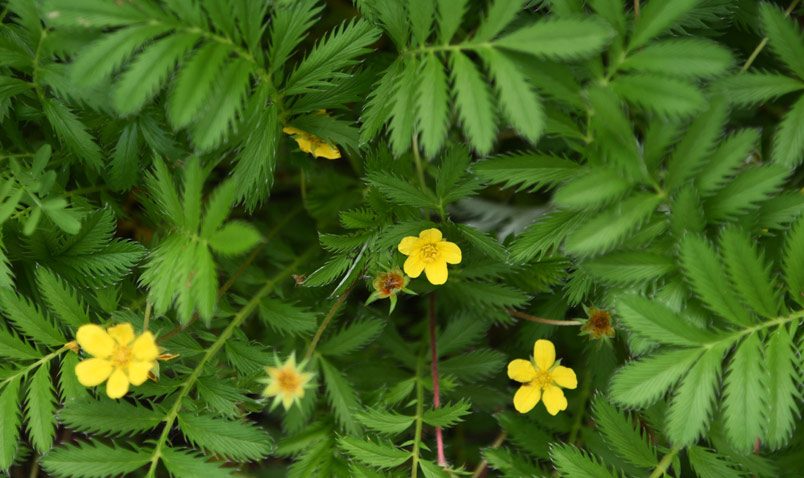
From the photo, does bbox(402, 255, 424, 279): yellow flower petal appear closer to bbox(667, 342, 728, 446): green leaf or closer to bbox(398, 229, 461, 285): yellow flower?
bbox(398, 229, 461, 285): yellow flower

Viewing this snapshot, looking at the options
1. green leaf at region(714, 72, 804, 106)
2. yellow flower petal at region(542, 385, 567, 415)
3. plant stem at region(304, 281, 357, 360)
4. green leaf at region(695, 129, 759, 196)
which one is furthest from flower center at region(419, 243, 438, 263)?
green leaf at region(714, 72, 804, 106)

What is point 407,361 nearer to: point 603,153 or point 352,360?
point 352,360

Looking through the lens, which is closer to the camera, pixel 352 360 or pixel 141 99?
pixel 141 99

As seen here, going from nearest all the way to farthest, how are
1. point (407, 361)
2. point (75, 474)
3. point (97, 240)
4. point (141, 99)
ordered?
point (141, 99), point (75, 474), point (97, 240), point (407, 361)

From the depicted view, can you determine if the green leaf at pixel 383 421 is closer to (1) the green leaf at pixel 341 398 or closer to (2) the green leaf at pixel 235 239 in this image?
Result: (1) the green leaf at pixel 341 398

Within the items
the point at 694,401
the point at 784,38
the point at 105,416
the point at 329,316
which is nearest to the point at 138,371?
the point at 105,416

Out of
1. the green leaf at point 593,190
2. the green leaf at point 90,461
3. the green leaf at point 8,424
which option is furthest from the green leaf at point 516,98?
the green leaf at point 8,424

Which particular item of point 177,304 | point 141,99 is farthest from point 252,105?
point 177,304
